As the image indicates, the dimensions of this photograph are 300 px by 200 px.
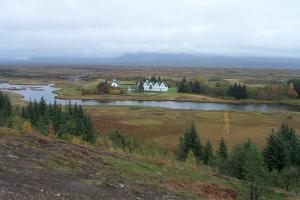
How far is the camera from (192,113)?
92.4m

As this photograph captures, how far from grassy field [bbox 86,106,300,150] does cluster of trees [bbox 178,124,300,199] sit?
1266 cm

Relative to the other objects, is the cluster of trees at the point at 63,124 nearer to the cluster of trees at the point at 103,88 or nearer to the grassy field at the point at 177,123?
the grassy field at the point at 177,123

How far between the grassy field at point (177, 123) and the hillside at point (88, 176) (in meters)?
30.6

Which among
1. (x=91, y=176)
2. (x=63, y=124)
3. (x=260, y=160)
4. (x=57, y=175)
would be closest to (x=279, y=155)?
(x=260, y=160)

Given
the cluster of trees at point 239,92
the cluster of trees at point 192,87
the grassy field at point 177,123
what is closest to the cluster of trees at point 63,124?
the grassy field at point 177,123

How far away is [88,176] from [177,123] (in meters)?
60.6

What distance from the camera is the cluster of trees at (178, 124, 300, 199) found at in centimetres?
1867

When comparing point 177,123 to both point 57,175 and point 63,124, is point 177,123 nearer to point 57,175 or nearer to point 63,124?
point 63,124

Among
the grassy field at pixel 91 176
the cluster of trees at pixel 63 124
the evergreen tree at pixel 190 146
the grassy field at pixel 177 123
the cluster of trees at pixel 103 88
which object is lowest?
the grassy field at pixel 177 123

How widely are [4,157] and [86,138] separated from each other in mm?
25688

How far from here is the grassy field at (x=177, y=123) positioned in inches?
2494

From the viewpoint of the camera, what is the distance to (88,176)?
59.5ft

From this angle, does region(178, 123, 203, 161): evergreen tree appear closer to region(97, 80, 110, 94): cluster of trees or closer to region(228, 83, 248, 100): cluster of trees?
region(228, 83, 248, 100): cluster of trees

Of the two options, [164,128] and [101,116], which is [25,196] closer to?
[164,128]
